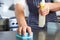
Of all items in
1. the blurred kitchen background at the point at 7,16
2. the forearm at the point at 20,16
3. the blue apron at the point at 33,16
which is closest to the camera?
the forearm at the point at 20,16

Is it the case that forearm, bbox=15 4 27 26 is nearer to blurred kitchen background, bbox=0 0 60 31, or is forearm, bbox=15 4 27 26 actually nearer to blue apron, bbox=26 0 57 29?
blue apron, bbox=26 0 57 29

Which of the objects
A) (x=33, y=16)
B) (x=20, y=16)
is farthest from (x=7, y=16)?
(x=20, y=16)

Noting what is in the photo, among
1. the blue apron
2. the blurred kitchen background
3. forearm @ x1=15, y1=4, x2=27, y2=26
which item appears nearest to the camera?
forearm @ x1=15, y1=4, x2=27, y2=26

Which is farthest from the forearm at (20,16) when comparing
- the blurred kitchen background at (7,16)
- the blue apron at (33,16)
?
the blurred kitchen background at (7,16)

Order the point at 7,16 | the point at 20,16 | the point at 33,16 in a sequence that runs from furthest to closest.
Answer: the point at 7,16, the point at 33,16, the point at 20,16

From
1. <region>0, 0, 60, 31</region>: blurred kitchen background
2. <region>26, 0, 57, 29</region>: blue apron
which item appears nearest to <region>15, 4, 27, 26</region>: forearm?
<region>26, 0, 57, 29</region>: blue apron

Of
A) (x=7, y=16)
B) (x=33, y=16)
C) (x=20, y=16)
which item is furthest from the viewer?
(x=7, y=16)

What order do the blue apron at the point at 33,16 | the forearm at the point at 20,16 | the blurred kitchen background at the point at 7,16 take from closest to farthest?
1. the forearm at the point at 20,16
2. the blue apron at the point at 33,16
3. the blurred kitchen background at the point at 7,16

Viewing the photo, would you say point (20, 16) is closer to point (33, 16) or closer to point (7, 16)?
point (33, 16)

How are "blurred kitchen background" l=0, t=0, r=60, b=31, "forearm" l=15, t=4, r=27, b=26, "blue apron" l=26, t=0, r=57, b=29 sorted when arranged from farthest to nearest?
"blurred kitchen background" l=0, t=0, r=60, b=31, "blue apron" l=26, t=0, r=57, b=29, "forearm" l=15, t=4, r=27, b=26

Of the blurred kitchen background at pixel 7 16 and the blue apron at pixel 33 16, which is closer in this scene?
the blue apron at pixel 33 16

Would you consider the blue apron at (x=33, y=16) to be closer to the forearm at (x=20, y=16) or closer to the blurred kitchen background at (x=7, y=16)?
the forearm at (x=20, y=16)

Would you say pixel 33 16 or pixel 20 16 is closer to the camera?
pixel 20 16

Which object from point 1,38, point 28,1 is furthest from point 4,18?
point 1,38
